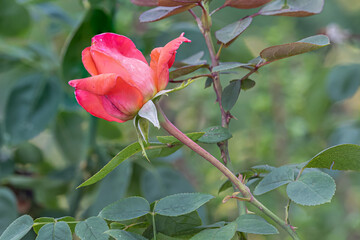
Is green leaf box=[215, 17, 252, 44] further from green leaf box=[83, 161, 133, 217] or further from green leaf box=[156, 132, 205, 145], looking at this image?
green leaf box=[83, 161, 133, 217]

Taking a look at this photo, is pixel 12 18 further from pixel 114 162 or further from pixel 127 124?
pixel 114 162

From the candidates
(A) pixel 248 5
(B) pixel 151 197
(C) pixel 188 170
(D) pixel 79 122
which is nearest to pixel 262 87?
(C) pixel 188 170

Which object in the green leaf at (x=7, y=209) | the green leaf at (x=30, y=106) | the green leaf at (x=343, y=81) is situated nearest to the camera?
the green leaf at (x=7, y=209)

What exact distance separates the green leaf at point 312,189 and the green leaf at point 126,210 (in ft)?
0.32

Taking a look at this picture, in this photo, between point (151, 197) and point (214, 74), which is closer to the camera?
point (214, 74)

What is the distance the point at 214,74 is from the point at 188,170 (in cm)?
77

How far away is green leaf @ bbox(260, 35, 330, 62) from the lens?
11.3 inches

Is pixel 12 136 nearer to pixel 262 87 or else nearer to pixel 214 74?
pixel 214 74

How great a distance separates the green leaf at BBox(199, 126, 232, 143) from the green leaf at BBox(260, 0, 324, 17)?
0.10 metres

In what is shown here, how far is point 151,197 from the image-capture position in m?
0.58

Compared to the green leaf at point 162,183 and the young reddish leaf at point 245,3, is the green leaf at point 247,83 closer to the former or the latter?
the young reddish leaf at point 245,3

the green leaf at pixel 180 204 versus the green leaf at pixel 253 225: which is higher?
the green leaf at pixel 180 204

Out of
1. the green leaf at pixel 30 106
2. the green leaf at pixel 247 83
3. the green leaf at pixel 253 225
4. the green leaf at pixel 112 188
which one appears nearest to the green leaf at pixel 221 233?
the green leaf at pixel 253 225

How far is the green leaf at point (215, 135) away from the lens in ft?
1.01
